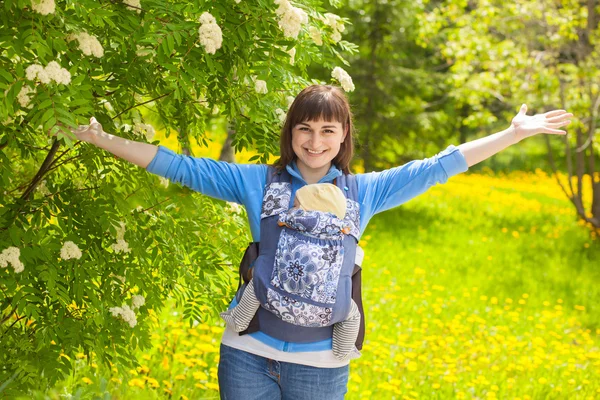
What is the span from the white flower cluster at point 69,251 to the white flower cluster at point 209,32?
3.06 ft

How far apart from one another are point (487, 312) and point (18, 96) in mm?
5858

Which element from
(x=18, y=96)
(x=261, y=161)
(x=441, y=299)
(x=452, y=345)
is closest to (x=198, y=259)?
(x=261, y=161)

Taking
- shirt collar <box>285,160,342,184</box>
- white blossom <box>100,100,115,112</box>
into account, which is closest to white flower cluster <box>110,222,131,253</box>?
white blossom <box>100,100,115,112</box>

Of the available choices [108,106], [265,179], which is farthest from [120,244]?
[265,179]

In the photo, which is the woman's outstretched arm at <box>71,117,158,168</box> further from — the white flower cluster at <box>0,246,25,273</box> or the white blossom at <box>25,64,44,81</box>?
the white flower cluster at <box>0,246,25,273</box>

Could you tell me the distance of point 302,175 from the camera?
265cm

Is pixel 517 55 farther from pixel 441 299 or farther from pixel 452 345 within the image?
pixel 452 345

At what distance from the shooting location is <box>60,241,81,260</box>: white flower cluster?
9.34 ft

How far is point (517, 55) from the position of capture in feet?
33.2

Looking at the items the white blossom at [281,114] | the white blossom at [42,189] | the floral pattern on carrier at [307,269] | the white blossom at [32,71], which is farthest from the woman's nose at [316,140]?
the white blossom at [42,189]

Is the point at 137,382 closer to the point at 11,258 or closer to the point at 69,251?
the point at 69,251

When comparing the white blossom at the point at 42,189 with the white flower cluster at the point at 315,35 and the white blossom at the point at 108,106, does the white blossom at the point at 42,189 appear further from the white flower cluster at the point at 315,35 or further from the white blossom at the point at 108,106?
the white flower cluster at the point at 315,35

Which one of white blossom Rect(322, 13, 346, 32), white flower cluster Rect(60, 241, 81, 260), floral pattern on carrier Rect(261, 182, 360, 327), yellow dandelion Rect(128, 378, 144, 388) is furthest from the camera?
yellow dandelion Rect(128, 378, 144, 388)

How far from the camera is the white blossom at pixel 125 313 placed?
3.04 m
